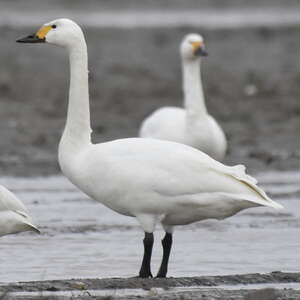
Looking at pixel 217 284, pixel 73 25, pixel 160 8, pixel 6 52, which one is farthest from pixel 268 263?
pixel 160 8

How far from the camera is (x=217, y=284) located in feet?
27.9

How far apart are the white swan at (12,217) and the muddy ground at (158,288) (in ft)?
2.53

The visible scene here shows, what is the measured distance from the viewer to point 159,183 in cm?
886

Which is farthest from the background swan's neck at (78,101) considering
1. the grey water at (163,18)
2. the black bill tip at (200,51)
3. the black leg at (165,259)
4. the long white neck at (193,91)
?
the grey water at (163,18)

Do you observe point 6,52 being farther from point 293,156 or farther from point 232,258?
point 232,258

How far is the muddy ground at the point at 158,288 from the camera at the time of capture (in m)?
7.87

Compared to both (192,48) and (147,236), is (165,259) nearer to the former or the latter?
(147,236)

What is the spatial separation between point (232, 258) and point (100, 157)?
155 centimetres

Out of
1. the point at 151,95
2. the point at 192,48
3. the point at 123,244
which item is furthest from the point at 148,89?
the point at 123,244

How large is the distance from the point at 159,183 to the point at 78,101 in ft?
3.65

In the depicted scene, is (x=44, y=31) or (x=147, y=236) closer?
(x=147, y=236)

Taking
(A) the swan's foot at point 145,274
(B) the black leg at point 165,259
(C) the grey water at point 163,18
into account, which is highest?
(C) the grey water at point 163,18

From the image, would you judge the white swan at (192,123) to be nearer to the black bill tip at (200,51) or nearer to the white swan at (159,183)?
the black bill tip at (200,51)

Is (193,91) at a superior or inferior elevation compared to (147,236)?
superior
